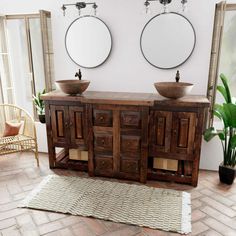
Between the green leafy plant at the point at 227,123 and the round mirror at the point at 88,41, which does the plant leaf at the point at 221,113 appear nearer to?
the green leafy plant at the point at 227,123

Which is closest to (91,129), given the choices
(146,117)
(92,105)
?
(92,105)

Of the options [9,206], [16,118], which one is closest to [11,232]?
[9,206]

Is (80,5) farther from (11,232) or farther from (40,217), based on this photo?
(11,232)

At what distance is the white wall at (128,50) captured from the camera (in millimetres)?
2682

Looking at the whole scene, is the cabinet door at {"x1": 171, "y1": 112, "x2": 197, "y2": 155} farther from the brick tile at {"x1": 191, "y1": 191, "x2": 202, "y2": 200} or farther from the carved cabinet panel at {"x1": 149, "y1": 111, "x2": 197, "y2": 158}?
the brick tile at {"x1": 191, "y1": 191, "x2": 202, "y2": 200}

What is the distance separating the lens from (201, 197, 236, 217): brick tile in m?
2.19

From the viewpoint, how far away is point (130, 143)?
2.61 metres

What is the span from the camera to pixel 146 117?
248 centimetres

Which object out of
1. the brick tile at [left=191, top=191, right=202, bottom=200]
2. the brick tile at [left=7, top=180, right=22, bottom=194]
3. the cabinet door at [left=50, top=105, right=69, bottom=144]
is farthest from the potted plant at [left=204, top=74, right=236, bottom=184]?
the brick tile at [left=7, top=180, right=22, bottom=194]

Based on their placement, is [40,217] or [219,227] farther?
[40,217]

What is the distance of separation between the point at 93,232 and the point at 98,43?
7.37 feet

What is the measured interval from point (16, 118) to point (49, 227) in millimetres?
2048

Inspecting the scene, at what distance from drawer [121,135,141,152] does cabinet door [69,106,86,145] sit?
52cm

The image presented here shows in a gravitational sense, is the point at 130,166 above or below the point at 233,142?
below
